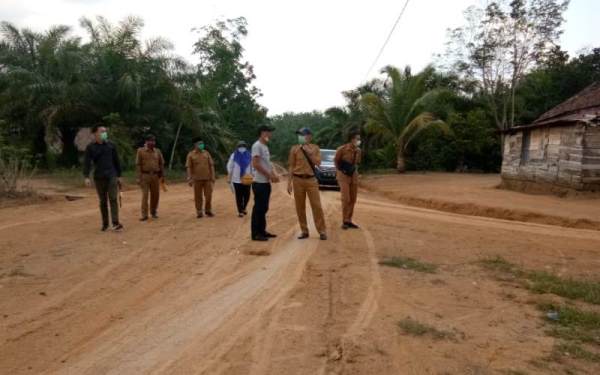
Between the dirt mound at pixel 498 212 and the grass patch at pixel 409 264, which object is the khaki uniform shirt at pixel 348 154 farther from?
the dirt mound at pixel 498 212

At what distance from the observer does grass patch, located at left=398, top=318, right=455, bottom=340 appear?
12.6ft

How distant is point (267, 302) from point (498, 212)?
28.5ft

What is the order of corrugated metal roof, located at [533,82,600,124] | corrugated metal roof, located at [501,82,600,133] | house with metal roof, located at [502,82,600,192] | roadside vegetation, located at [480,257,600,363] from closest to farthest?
roadside vegetation, located at [480,257,600,363] < house with metal roof, located at [502,82,600,192] < corrugated metal roof, located at [501,82,600,133] < corrugated metal roof, located at [533,82,600,124]

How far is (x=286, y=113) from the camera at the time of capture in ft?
316

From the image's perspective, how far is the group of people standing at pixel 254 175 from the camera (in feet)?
24.3

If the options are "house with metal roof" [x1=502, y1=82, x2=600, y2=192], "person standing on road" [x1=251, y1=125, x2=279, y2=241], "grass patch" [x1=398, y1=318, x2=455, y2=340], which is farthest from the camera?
"house with metal roof" [x1=502, y1=82, x2=600, y2=192]

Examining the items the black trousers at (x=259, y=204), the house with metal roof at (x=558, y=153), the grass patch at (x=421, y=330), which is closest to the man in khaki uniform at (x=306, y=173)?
the black trousers at (x=259, y=204)

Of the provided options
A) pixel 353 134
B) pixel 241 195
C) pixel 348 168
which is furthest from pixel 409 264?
pixel 241 195

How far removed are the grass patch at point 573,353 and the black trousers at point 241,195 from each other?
7134 mm

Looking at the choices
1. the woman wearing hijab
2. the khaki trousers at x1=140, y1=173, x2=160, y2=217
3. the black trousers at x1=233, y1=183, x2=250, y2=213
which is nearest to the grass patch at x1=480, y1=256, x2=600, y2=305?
the woman wearing hijab

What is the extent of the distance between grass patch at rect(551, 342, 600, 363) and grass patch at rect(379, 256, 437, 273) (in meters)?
2.11

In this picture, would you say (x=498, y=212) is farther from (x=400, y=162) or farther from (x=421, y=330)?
(x=400, y=162)

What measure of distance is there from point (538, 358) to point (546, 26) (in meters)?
28.4

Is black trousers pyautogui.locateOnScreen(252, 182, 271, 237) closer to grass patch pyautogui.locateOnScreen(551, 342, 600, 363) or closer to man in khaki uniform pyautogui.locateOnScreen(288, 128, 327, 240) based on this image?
man in khaki uniform pyautogui.locateOnScreen(288, 128, 327, 240)
